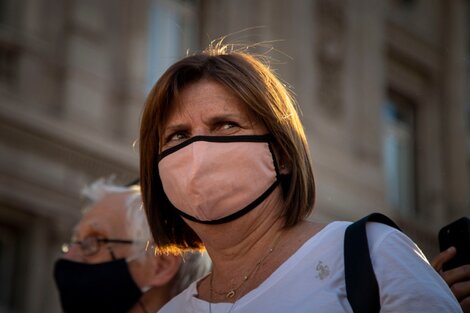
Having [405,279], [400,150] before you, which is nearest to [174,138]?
[405,279]

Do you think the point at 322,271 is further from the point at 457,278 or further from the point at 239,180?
the point at 457,278

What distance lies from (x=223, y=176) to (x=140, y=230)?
1.58 meters

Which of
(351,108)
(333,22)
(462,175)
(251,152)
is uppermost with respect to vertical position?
(251,152)

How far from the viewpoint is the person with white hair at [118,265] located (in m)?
4.71

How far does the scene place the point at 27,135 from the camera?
441 inches

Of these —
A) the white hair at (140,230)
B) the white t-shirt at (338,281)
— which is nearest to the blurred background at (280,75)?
the white hair at (140,230)

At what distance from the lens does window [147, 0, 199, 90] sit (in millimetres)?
13320

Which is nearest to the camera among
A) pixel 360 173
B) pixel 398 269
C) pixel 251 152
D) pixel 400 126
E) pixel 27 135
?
pixel 398 269

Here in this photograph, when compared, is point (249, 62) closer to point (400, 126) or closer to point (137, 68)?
point (137, 68)

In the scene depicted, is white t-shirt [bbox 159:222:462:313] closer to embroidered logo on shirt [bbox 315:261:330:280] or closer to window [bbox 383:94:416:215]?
embroidered logo on shirt [bbox 315:261:330:280]

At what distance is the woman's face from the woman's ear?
4.05ft

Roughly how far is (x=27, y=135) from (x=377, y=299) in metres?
8.43

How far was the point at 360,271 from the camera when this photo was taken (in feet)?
10.1

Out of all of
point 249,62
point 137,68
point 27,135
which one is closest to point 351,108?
point 137,68
